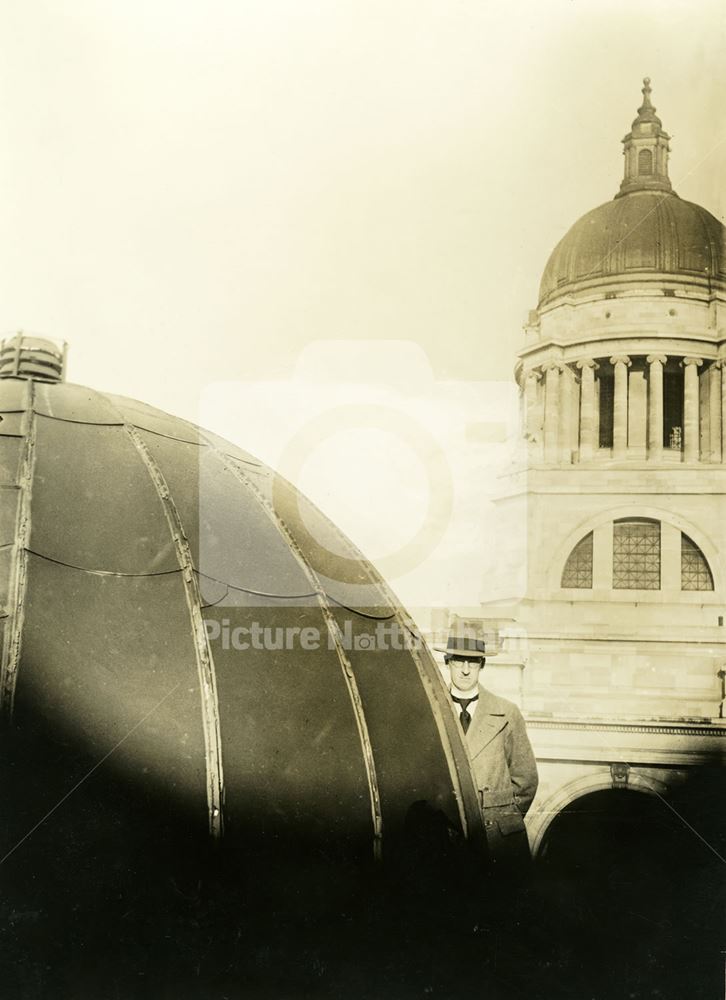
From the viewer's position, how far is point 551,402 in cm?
2547

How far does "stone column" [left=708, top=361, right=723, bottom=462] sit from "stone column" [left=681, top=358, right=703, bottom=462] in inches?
10.9

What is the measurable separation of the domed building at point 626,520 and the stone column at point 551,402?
0.04 meters

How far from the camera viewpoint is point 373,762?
15.4 ft

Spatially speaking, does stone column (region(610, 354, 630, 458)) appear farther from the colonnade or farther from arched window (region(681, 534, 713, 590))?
arched window (region(681, 534, 713, 590))

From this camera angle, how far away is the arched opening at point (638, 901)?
25.0ft

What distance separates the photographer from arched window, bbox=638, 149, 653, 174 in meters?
13.7

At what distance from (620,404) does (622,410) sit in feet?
0.70

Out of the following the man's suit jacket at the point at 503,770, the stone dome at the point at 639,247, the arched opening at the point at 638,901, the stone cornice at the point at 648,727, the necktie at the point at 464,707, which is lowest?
the arched opening at the point at 638,901

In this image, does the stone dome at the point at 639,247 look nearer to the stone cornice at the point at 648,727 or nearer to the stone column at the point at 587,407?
the stone column at the point at 587,407

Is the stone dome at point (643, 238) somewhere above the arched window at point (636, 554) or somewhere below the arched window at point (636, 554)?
above

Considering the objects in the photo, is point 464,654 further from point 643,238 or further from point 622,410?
point 622,410

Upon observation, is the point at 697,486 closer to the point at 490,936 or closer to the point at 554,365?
the point at 554,365

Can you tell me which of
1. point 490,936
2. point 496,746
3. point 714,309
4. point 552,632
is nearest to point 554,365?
point 714,309

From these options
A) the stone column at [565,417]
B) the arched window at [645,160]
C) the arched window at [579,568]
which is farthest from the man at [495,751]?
the stone column at [565,417]
